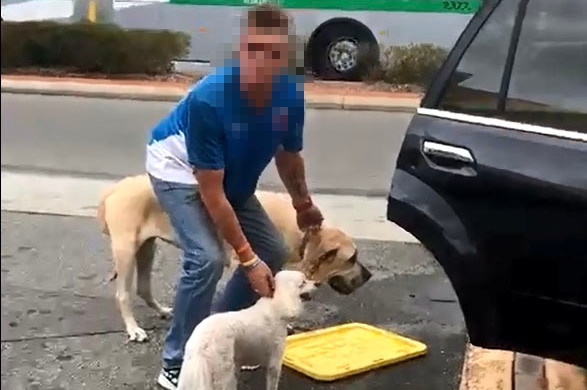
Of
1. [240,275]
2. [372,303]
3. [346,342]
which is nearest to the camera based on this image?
[240,275]

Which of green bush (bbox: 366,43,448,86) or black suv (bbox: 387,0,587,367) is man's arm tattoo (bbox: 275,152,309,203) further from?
green bush (bbox: 366,43,448,86)

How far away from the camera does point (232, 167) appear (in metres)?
3.75

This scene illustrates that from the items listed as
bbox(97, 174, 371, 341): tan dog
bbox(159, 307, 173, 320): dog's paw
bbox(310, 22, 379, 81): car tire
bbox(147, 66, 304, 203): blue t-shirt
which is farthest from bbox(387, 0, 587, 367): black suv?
bbox(310, 22, 379, 81): car tire

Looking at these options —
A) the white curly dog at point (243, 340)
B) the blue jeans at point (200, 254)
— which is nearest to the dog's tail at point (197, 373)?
the white curly dog at point (243, 340)

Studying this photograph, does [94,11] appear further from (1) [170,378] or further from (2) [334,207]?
Answer: (2) [334,207]

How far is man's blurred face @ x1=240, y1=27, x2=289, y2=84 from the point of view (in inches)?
136

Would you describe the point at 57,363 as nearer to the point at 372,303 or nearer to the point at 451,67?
the point at 372,303

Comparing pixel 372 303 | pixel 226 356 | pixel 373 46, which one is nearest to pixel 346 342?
pixel 372 303

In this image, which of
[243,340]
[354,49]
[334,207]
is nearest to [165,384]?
[243,340]

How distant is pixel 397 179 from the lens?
3.73 m

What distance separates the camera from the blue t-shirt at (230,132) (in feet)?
11.7

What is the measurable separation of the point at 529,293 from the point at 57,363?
6.91 feet

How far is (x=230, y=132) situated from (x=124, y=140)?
1.84 m

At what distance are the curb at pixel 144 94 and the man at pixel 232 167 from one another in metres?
0.36
